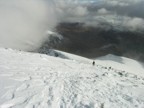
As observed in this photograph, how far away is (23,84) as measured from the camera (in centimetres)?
1612

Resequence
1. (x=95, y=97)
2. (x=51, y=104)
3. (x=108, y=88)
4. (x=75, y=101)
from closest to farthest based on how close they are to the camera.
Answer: (x=51, y=104)
(x=75, y=101)
(x=95, y=97)
(x=108, y=88)

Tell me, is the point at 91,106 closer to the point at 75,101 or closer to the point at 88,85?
the point at 75,101

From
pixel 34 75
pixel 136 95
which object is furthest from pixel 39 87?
pixel 136 95

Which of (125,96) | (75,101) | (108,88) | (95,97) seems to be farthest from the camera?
(108,88)

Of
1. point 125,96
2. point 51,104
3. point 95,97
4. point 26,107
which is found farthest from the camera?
point 125,96

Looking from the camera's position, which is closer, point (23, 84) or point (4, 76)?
point (23, 84)

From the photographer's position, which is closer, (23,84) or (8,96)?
(8,96)

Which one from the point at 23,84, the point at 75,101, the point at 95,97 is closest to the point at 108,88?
the point at 95,97

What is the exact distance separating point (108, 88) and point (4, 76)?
7570 millimetres

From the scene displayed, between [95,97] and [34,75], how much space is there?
5.69 m

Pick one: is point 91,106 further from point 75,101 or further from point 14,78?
point 14,78

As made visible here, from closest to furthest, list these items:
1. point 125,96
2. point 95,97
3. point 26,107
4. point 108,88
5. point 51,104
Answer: point 26,107
point 51,104
point 95,97
point 125,96
point 108,88

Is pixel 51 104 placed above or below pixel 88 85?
below

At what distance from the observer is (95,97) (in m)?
15.9
